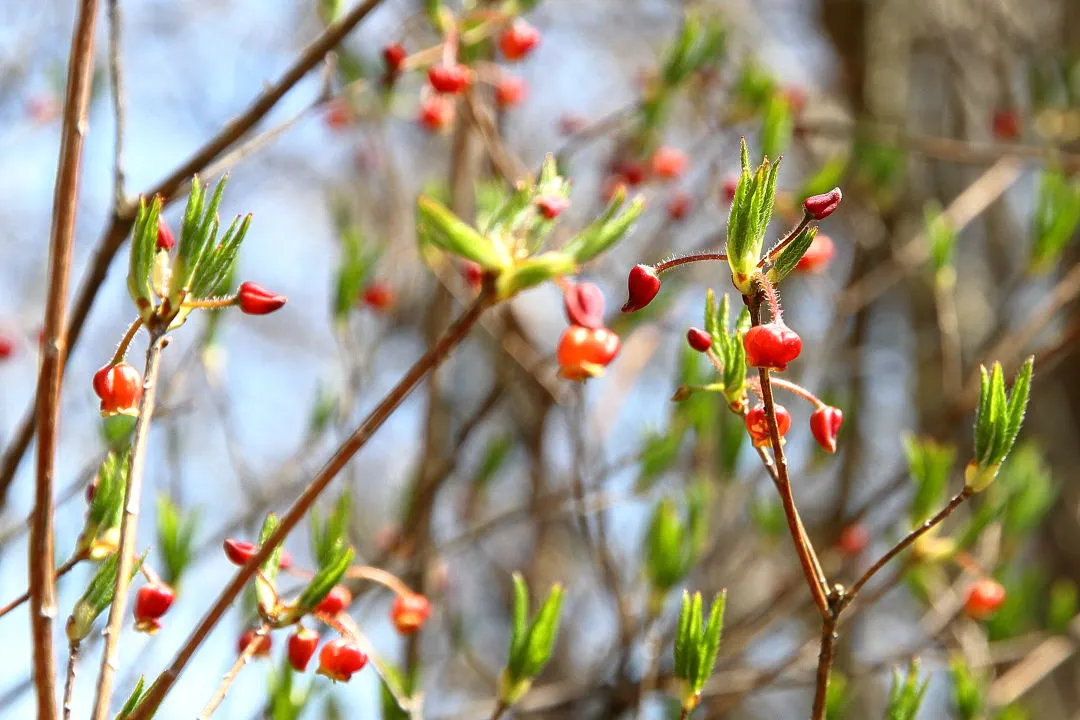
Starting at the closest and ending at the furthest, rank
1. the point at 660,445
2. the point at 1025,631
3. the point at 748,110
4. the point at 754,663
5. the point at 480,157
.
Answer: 1. the point at 660,445
2. the point at 748,110
3. the point at 1025,631
4. the point at 480,157
5. the point at 754,663

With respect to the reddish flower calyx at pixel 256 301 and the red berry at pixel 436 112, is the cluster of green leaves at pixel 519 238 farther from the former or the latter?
the red berry at pixel 436 112

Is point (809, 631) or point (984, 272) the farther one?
point (984, 272)

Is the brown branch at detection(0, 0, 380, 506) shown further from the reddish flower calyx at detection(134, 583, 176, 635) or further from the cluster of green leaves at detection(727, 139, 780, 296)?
the cluster of green leaves at detection(727, 139, 780, 296)

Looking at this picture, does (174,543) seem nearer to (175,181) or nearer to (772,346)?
(175,181)

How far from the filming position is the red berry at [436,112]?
2299mm

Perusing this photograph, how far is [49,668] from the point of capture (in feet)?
2.71

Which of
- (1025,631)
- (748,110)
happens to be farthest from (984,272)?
(748,110)

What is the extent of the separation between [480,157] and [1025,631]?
2.00 metres

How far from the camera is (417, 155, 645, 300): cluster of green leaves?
2.54 ft

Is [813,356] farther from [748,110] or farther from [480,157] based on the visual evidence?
[480,157]

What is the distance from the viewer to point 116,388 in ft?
3.22

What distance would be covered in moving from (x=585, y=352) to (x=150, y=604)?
1.76 ft

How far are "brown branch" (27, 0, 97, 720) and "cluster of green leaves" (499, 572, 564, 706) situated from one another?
519mm

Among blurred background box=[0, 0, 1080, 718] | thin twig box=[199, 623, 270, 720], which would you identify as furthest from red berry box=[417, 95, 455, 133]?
thin twig box=[199, 623, 270, 720]
